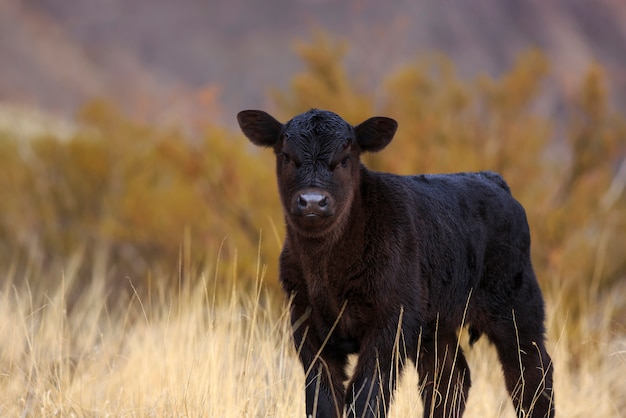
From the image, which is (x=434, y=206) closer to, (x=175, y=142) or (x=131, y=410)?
(x=131, y=410)

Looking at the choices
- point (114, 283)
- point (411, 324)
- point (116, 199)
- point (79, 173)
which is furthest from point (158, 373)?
point (79, 173)

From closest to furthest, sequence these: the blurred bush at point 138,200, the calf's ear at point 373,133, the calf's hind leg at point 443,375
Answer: the calf's ear at point 373,133
the calf's hind leg at point 443,375
the blurred bush at point 138,200

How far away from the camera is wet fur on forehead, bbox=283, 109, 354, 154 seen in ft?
14.8

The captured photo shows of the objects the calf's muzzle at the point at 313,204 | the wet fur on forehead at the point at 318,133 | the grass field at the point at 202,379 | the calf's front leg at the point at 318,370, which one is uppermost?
the wet fur on forehead at the point at 318,133

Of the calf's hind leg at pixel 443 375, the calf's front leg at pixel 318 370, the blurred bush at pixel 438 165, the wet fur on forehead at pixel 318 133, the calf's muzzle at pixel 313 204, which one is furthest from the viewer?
the blurred bush at pixel 438 165

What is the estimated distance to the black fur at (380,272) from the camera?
14.2ft

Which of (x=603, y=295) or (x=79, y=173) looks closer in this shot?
(x=603, y=295)

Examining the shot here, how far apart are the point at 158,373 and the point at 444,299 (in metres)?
1.72

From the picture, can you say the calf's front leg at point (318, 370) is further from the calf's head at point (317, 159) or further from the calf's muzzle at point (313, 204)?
the calf's muzzle at point (313, 204)

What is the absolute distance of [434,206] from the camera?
5035mm

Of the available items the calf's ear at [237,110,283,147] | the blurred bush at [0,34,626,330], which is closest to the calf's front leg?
the calf's ear at [237,110,283,147]

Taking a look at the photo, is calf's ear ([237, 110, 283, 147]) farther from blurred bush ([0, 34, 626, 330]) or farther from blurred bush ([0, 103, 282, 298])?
blurred bush ([0, 34, 626, 330])

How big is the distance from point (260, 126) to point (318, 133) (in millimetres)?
464

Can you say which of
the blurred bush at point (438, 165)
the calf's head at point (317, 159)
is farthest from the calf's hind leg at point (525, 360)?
the blurred bush at point (438, 165)
